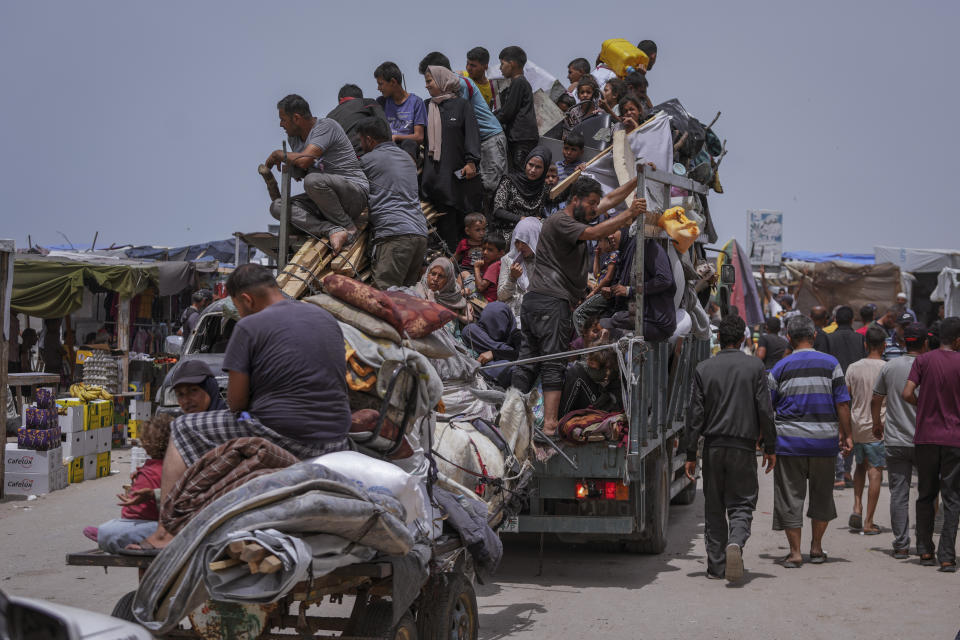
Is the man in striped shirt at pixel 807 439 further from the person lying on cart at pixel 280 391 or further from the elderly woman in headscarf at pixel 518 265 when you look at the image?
the person lying on cart at pixel 280 391

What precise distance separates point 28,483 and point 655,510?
27.2ft

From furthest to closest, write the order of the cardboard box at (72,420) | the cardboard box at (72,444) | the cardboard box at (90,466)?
the cardboard box at (90,466), the cardboard box at (72,444), the cardboard box at (72,420)

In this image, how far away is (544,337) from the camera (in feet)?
30.0

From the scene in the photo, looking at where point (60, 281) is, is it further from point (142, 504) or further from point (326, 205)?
point (142, 504)

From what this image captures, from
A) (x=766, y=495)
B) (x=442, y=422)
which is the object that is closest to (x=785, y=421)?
(x=442, y=422)

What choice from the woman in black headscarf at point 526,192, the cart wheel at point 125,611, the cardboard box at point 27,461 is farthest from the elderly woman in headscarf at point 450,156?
the cart wheel at point 125,611

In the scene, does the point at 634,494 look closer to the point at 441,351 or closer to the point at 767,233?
the point at 441,351

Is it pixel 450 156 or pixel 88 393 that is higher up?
pixel 450 156

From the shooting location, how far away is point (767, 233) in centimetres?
2486

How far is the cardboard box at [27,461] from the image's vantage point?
13.5 m

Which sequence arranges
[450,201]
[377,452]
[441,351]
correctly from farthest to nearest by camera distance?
1. [450,201]
2. [441,351]
3. [377,452]

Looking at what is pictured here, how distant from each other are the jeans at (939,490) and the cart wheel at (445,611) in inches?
221

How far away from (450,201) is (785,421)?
4358 millimetres

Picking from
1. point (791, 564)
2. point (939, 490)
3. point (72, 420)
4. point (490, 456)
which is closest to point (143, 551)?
point (490, 456)
